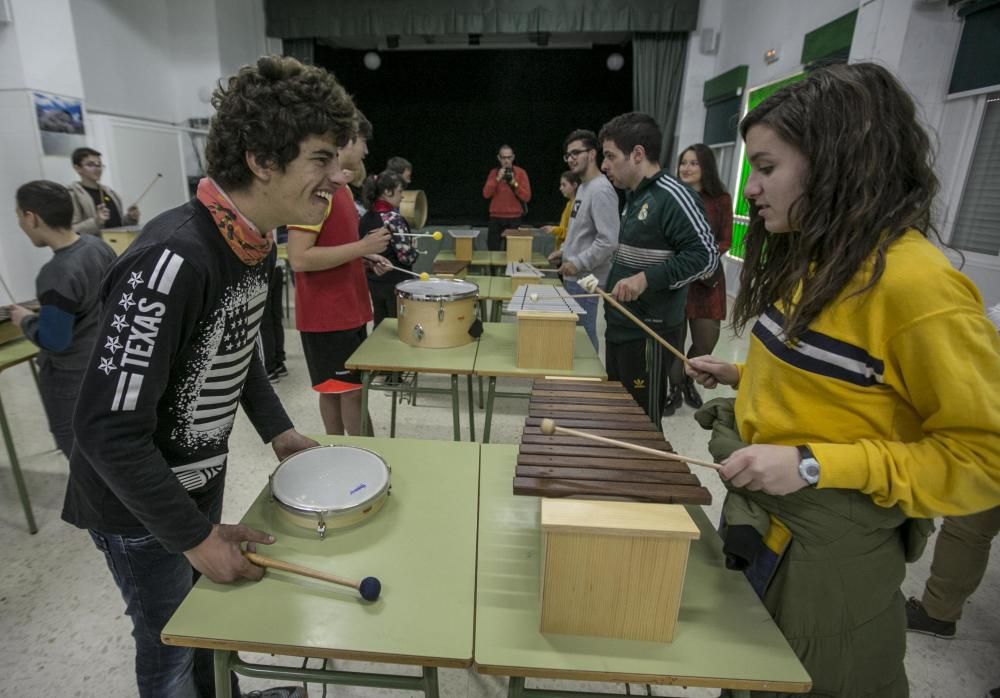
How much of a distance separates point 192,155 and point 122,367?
861 cm

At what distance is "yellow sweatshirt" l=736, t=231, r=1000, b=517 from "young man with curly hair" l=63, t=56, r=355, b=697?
1.05 meters

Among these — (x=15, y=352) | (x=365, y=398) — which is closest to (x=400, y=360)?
(x=365, y=398)

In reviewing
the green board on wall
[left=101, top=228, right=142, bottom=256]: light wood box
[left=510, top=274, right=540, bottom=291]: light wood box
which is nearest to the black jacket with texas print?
[left=510, top=274, right=540, bottom=291]: light wood box

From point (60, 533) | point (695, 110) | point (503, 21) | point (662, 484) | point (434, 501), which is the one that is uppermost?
point (503, 21)

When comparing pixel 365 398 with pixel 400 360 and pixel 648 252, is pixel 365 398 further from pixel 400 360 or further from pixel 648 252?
pixel 648 252

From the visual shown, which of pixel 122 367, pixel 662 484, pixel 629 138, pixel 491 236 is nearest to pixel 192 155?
pixel 491 236

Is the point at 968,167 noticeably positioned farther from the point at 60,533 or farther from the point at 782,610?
the point at 60,533

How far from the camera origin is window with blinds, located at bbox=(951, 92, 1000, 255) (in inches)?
135

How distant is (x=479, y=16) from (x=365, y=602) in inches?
325

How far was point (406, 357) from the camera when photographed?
8.27 ft

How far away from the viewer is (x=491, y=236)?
704cm

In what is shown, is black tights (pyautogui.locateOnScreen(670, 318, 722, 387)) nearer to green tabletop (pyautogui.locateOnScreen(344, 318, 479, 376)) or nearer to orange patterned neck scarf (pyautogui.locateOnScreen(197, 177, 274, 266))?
green tabletop (pyautogui.locateOnScreen(344, 318, 479, 376))

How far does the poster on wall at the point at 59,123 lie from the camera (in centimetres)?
554

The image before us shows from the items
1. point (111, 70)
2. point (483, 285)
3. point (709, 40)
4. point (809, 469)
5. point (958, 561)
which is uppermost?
point (709, 40)
